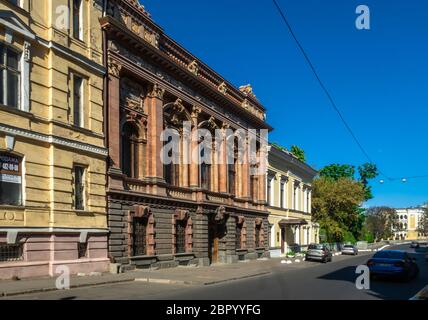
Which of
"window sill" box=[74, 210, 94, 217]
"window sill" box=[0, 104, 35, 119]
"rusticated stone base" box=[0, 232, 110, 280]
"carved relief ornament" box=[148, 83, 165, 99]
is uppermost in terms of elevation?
"carved relief ornament" box=[148, 83, 165, 99]

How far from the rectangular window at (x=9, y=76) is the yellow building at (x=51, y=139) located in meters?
0.03

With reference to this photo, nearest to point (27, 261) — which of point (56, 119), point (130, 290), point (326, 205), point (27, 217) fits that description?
point (27, 217)

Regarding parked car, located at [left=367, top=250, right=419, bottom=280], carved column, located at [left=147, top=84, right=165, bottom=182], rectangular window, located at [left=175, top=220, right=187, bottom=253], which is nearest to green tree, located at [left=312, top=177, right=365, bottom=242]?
rectangular window, located at [left=175, top=220, right=187, bottom=253]

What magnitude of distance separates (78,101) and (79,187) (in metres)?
3.52

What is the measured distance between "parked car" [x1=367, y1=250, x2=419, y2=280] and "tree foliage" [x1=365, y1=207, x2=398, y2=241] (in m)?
113

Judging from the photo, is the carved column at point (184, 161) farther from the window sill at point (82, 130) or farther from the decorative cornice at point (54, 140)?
the window sill at point (82, 130)

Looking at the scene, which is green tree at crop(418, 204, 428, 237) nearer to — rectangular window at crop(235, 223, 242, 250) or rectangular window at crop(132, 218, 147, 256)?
rectangular window at crop(235, 223, 242, 250)

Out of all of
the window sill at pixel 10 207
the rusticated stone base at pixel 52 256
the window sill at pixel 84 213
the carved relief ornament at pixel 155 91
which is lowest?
the rusticated stone base at pixel 52 256

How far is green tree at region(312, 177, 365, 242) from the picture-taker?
6550cm

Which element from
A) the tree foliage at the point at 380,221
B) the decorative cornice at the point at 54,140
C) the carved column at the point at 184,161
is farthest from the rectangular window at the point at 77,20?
the tree foliage at the point at 380,221

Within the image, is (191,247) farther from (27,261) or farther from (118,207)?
(27,261)

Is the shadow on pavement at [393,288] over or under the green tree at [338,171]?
under

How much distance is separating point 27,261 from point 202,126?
17369mm

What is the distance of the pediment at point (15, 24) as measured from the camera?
18.5 metres
